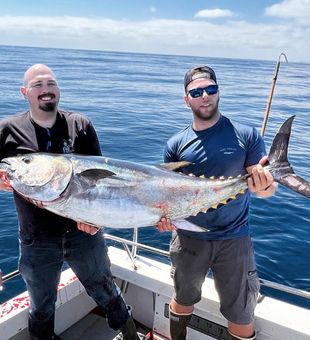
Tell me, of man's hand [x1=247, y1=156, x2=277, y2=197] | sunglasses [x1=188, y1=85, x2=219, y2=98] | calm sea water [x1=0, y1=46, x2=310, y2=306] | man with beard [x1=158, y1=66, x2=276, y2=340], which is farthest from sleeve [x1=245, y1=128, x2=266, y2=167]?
calm sea water [x1=0, y1=46, x2=310, y2=306]

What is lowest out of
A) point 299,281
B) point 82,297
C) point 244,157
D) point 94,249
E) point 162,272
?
point 299,281

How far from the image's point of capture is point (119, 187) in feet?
8.84

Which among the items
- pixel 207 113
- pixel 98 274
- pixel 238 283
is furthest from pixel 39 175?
pixel 238 283

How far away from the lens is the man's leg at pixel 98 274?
317 cm

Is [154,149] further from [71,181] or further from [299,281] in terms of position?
[71,181]

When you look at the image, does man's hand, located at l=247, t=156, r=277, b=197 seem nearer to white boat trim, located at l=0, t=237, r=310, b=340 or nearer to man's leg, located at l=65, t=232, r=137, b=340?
white boat trim, located at l=0, t=237, r=310, b=340

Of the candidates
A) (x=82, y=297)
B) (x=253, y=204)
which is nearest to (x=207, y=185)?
(x=82, y=297)

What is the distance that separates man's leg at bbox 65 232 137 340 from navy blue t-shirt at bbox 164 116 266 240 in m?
0.82

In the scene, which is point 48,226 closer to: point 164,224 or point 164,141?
point 164,224

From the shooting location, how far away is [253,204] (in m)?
8.20

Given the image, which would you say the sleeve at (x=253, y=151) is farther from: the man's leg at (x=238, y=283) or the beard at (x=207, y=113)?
the man's leg at (x=238, y=283)

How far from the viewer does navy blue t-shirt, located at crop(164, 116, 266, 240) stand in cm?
308

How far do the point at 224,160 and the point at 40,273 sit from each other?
71.5 inches

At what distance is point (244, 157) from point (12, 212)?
580cm
